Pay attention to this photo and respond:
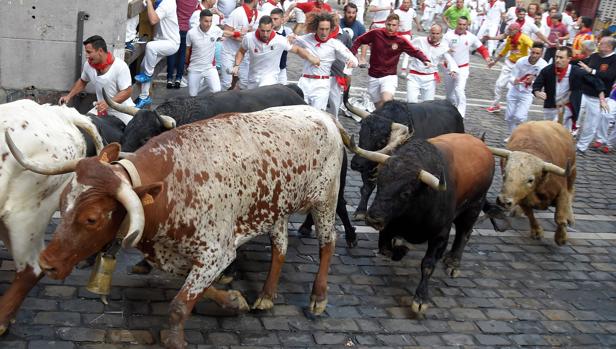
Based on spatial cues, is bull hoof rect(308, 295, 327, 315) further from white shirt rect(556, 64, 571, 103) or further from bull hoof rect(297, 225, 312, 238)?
white shirt rect(556, 64, 571, 103)

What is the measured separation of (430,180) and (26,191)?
3.34 metres

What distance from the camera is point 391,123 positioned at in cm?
829

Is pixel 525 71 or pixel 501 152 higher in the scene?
pixel 525 71

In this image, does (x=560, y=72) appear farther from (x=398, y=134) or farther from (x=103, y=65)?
(x=103, y=65)

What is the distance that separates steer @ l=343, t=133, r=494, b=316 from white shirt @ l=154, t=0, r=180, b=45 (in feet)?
23.1

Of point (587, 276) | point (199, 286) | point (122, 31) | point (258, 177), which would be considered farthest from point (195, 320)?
point (122, 31)

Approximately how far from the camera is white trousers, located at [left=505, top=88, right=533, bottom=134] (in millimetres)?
13039

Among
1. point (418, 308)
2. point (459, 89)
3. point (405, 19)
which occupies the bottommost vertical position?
point (418, 308)

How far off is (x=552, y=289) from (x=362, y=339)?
8.86 feet

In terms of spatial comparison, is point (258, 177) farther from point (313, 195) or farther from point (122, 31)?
point (122, 31)

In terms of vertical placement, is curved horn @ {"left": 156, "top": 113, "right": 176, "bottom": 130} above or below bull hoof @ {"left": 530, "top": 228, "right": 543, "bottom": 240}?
above

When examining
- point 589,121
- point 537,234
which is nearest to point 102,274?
point 537,234

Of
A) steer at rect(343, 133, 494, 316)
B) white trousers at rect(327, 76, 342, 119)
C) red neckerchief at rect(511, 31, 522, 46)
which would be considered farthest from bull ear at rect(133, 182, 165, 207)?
red neckerchief at rect(511, 31, 522, 46)

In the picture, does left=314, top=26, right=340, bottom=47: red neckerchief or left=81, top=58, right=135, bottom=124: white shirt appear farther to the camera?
left=314, top=26, right=340, bottom=47: red neckerchief
